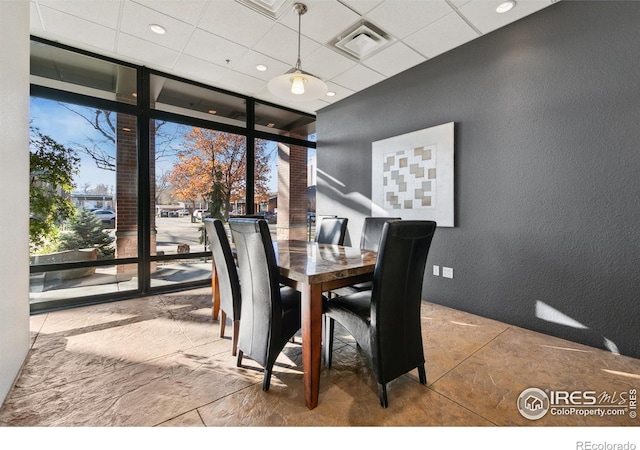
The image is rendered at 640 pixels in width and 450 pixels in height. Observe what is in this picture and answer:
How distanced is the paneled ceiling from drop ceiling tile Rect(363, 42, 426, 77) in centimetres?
1

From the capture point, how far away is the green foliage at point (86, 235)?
125 inches

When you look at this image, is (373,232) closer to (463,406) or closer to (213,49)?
(463,406)

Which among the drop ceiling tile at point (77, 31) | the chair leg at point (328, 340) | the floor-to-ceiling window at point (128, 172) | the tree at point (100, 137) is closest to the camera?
the chair leg at point (328, 340)

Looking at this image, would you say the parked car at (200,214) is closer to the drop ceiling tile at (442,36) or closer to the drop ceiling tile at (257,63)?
the drop ceiling tile at (257,63)

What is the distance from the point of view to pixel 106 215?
3.39 m

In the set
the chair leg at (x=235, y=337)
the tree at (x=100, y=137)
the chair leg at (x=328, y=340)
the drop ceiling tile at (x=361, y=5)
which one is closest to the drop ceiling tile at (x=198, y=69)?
the tree at (x=100, y=137)

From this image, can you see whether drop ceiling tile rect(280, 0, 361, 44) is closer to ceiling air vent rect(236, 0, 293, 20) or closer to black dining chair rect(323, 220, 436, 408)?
ceiling air vent rect(236, 0, 293, 20)

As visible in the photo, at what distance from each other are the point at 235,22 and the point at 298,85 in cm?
113

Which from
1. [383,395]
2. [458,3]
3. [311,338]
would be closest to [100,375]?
[311,338]

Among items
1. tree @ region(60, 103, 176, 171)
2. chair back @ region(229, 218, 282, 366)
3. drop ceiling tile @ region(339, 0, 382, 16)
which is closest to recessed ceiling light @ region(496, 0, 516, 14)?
drop ceiling tile @ region(339, 0, 382, 16)

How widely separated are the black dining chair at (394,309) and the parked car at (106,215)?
10.7 ft

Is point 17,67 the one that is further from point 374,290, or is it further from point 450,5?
point 450,5
